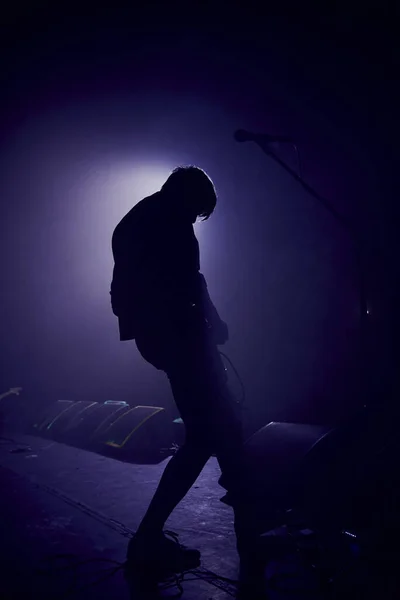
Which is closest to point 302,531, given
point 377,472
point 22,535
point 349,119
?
point 377,472

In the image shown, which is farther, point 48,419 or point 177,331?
point 48,419

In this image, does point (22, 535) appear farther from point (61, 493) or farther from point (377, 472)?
Result: point (377, 472)

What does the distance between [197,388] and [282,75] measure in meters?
3.79

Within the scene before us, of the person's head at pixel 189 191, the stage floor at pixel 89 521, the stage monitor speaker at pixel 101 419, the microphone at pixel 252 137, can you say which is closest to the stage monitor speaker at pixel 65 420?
the stage monitor speaker at pixel 101 419

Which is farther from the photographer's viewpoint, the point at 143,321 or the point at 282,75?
the point at 282,75

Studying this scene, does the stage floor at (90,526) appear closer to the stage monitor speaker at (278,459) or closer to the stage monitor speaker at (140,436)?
the stage monitor speaker at (278,459)

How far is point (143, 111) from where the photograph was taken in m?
5.18

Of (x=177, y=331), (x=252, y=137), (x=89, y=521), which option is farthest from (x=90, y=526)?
(x=252, y=137)

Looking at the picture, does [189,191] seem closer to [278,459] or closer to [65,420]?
[278,459]

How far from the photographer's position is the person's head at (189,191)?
1805 mm

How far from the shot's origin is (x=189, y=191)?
1802 millimetres

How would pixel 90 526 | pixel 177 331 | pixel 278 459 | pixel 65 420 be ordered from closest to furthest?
pixel 177 331, pixel 90 526, pixel 278 459, pixel 65 420

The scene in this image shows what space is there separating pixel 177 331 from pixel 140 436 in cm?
326

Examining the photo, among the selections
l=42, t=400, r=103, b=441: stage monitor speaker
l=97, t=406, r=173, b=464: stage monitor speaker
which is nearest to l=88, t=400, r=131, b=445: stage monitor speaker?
l=97, t=406, r=173, b=464: stage monitor speaker
